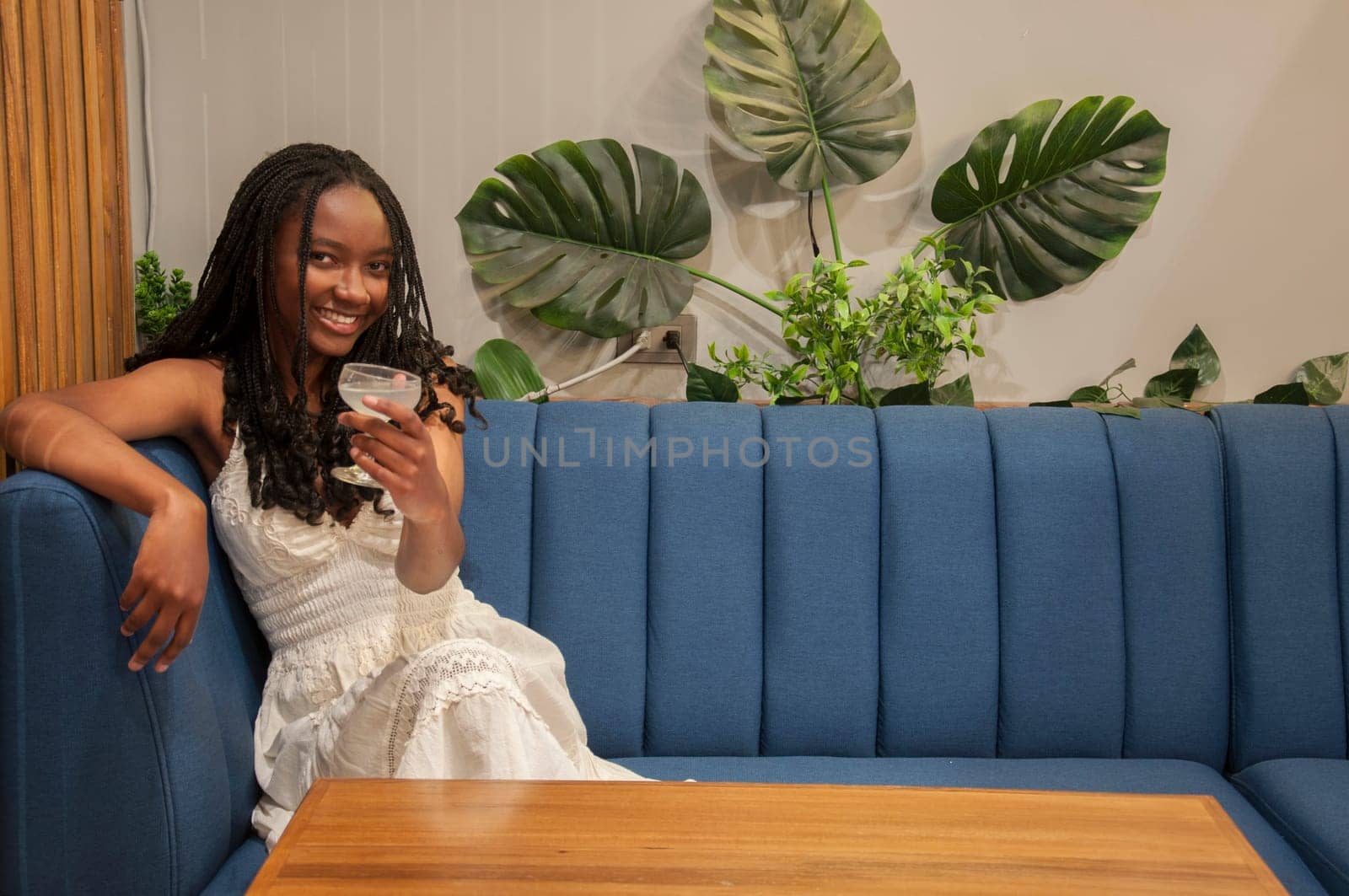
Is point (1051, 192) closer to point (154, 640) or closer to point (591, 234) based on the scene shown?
point (591, 234)

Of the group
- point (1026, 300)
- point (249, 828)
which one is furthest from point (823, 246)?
point (249, 828)

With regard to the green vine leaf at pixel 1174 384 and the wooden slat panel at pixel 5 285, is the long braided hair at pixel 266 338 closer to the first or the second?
the wooden slat panel at pixel 5 285

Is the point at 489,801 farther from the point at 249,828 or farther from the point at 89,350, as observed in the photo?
the point at 89,350

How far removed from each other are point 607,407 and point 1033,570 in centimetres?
75

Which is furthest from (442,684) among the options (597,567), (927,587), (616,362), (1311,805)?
(1311,805)

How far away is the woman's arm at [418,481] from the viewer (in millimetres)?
1150

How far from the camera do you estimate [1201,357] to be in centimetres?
199

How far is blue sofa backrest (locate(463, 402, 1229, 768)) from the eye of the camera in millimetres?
1659

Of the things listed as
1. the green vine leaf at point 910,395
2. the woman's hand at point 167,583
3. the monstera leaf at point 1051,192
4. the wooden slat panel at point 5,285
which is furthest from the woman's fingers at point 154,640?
the monstera leaf at point 1051,192

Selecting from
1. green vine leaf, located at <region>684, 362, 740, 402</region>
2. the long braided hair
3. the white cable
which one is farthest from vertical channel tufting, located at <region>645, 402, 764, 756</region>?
the white cable

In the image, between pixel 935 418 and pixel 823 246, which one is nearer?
pixel 935 418

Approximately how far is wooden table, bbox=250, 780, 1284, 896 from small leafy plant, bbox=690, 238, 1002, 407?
3.19ft

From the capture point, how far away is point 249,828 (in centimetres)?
132

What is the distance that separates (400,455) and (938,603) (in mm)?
926
